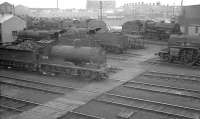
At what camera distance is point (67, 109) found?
38.8ft

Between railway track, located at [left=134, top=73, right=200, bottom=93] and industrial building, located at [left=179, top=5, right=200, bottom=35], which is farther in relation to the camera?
industrial building, located at [left=179, top=5, right=200, bottom=35]

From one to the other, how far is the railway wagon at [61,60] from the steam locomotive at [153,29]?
17.7 metres

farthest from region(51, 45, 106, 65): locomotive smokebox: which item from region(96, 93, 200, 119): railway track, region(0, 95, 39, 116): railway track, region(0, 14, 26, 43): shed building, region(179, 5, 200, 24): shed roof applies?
region(179, 5, 200, 24): shed roof

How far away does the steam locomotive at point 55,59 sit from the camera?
54.2ft

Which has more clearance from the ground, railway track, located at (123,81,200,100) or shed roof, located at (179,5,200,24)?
shed roof, located at (179,5,200,24)

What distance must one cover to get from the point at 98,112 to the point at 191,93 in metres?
5.62

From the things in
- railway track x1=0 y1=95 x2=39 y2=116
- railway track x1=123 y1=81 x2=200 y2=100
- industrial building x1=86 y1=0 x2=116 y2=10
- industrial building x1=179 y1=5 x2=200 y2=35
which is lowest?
railway track x1=0 y1=95 x2=39 y2=116

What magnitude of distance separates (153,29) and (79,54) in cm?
1964

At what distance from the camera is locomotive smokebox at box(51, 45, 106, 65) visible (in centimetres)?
1669

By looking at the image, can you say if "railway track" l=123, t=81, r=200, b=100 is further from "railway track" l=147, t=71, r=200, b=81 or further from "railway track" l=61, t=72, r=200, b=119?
"railway track" l=147, t=71, r=200, b=81

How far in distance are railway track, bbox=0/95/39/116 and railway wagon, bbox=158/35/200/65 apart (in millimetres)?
12947

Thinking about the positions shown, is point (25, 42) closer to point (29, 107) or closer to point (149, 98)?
point (29, 107)

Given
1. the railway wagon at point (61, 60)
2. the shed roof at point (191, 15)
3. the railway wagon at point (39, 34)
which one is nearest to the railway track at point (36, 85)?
the railway wagon at point (61, 60)

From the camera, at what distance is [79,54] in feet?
55.5
